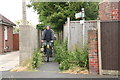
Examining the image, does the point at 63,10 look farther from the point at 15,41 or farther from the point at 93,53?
the point at 15,41

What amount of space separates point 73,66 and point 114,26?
1.99 m

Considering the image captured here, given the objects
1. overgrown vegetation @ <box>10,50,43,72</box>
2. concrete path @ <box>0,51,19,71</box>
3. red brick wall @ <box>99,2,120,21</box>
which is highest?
red brick wall @ <box>99,2,120,21</box>

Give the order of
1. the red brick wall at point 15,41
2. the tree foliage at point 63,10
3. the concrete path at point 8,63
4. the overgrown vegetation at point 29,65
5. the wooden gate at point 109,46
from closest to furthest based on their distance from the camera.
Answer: the wooden gate at point 109,46, the overgrown vegetation at point 29,65, the concrete path at point 8,63, the tree foliage at point 63,10, the red brick wall at point 15,41

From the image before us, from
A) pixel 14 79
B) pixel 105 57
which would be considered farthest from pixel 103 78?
pixel 14 79

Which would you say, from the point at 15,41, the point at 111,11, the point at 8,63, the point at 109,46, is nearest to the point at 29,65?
the point at 8,63

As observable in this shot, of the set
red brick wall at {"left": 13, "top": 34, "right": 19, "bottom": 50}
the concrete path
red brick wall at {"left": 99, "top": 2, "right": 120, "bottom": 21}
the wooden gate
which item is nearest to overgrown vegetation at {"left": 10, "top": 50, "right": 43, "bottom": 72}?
the concrete path

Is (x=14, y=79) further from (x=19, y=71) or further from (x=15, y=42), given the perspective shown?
(x=15, y=42)

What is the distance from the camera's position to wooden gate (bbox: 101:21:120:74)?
6.13m

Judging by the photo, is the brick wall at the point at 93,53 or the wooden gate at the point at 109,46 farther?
the brick wall at the point at 93,53

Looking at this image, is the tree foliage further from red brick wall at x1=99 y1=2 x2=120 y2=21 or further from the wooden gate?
the wooden gate

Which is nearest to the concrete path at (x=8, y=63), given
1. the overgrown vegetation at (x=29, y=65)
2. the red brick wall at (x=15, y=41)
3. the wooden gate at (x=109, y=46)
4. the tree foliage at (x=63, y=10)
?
the overgrown vegetation at (x=29, y=65)

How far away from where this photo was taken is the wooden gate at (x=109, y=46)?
20.1 ft

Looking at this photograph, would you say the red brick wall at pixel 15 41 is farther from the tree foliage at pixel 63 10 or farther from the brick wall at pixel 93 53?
the brick wall at pixel 93 53

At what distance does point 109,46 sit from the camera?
6.19 m
